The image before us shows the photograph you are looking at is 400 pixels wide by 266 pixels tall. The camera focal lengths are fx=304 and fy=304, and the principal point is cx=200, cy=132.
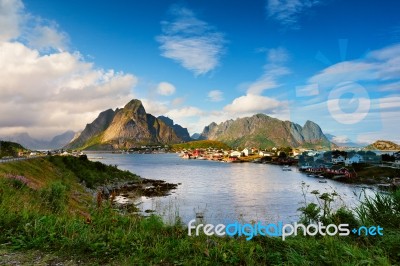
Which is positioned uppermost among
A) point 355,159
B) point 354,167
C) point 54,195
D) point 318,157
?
point 54,195

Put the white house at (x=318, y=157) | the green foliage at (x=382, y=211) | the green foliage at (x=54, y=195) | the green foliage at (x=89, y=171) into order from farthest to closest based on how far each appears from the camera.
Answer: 1. the white house at (x=318, y=157)
2. the green foliage at (x=89, y=171)
3. the green foliage at (x=54, y=195)
4. the green foliage at (x=382, y=211)

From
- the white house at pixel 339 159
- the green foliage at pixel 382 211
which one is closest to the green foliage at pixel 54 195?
the green foliage at pixel 382 211

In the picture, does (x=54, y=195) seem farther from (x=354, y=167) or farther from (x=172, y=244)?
(x=354, y=167)

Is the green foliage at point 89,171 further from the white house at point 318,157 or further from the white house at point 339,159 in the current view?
the white house at point 339,159

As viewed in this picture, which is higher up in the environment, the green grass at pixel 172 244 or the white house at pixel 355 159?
the green grass at pixel 172 244

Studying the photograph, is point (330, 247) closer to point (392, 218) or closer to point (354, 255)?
point (354, 255)

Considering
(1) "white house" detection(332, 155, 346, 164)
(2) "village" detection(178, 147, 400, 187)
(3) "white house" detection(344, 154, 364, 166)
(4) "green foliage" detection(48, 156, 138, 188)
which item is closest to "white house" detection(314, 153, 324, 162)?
(2) "village" detection(178, 147, 400, 187)

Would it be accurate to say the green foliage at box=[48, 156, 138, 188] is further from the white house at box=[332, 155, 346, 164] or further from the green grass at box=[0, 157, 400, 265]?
the white house at box=[332, 155, 346, 164]

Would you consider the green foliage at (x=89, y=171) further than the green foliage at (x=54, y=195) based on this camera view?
Yes

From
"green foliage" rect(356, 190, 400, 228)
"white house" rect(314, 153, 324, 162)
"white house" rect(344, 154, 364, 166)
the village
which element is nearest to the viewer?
"green foliage" rect(356, 190, 400, 228)

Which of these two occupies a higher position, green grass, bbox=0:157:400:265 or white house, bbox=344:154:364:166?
green grass, bbox=0:157:400:265

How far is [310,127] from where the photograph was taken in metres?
72.5

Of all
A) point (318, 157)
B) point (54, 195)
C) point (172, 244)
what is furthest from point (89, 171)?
point (318, 157)

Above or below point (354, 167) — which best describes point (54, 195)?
above
